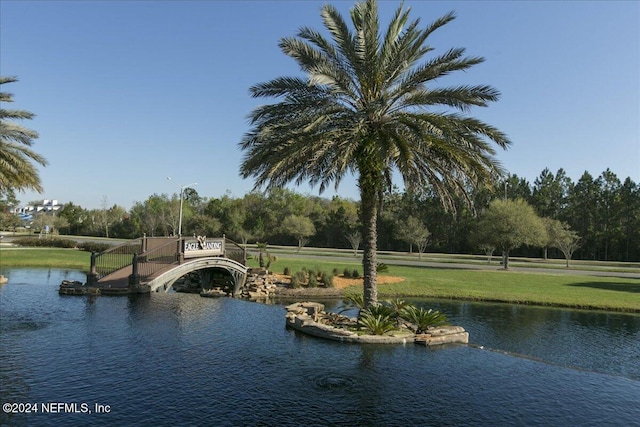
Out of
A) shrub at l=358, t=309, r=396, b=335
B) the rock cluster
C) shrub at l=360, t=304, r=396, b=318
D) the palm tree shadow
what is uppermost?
the palm tree shadow

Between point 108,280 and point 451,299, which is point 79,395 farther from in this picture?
point 451,299

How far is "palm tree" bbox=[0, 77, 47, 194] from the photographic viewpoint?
26188 millimetres

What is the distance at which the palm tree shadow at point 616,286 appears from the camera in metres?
33.4

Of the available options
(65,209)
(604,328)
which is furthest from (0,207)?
(604,328)

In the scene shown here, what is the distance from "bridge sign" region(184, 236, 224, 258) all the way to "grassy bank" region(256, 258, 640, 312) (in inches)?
374

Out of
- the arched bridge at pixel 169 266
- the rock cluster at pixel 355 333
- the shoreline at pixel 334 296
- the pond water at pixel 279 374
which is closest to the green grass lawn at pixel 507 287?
the shoreline at pixel 334 296

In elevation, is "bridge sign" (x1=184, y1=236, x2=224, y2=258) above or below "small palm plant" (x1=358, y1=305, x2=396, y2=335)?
above

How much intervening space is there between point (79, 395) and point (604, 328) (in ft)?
77.8

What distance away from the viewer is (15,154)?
27.1m

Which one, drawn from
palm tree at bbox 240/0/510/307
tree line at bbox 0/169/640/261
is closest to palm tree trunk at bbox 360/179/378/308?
palm tree at bbox 240/0/510/307

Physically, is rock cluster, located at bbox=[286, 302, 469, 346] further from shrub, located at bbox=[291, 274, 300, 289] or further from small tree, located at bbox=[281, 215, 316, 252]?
small tree, located at bbox=[281, 215, 316, 252]

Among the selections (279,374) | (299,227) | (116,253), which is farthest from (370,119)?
(299,227)

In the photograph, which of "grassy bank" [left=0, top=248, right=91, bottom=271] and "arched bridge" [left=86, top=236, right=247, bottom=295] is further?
"grassy bank" [left=0, top=248, right=91, bottom=271]

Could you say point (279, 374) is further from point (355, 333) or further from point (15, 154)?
point (15, 154)
